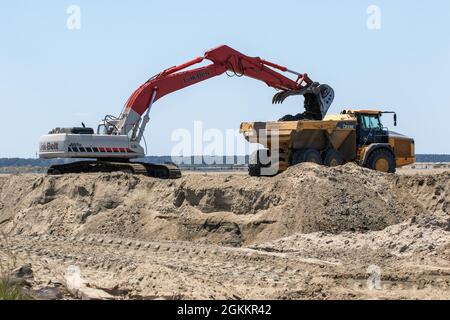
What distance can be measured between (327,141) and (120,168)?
6.06 m

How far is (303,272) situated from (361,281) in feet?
3.51

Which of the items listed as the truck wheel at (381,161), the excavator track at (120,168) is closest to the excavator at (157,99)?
the excavator track at (120,168)

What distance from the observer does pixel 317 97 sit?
79.3 feet

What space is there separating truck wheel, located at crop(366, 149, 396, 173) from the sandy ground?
3502mm

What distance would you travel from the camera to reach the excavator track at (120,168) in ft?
79.8

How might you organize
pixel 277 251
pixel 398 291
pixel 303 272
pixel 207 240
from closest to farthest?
pixel 398 291 → pixel 303 272 → pixel 277 251 → pixel 207 240

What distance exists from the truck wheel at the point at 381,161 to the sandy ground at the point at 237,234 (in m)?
3.50

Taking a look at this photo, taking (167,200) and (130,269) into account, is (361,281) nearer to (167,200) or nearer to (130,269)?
(130,269)

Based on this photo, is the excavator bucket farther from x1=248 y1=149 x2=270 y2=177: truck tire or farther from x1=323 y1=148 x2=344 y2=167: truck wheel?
x1=248 y1=149 x2=270 y2=177: truck tire

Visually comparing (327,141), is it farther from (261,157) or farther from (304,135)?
(261,157)

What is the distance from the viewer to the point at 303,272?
13180 millimetres

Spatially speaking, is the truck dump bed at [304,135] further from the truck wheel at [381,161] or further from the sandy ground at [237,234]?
the sandy ground at [237,234]
